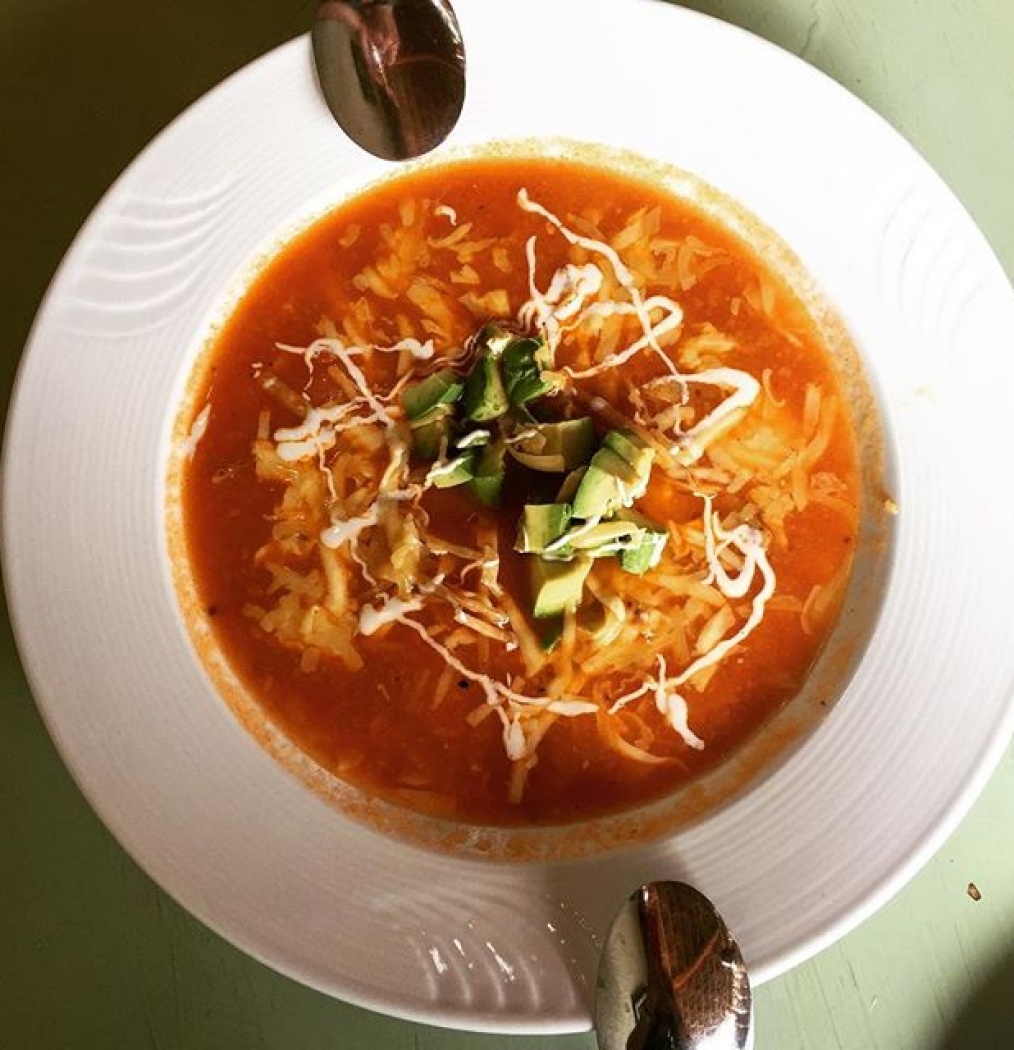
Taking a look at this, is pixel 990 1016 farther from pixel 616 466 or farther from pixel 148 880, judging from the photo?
pixel 148 880

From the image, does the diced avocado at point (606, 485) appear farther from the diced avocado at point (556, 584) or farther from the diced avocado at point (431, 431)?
the diced avocado at point (431, 431)

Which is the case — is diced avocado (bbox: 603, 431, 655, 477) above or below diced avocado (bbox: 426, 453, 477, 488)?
above

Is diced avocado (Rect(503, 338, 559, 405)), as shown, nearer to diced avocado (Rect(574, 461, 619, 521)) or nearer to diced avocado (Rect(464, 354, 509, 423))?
diced avocado (Rect(464, 354, 509, 423))

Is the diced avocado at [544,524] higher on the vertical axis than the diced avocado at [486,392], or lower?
lower

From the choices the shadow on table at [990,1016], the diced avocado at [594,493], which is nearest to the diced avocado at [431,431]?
the diced avocado at [594,493]

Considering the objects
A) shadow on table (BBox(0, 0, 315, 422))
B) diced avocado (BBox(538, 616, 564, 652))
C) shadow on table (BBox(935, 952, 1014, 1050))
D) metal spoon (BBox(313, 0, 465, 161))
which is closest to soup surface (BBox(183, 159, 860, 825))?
diced avocado (BBox(538, 616, 564, 652))

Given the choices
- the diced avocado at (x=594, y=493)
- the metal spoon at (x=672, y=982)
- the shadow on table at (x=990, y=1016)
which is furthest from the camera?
the shadow on table at (x=990, y=1016)
